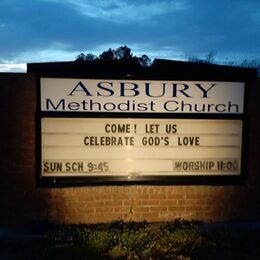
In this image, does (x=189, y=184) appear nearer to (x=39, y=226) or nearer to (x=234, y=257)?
(x=234, y=257)

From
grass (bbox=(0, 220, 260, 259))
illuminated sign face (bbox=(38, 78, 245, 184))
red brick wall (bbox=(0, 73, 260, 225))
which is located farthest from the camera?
illuminated sign face (bbox=(38, 78, 245, 184))

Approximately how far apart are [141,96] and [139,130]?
1.94 feet

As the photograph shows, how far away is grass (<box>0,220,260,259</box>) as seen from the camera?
257 inches

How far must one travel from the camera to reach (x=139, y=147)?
8031 mm

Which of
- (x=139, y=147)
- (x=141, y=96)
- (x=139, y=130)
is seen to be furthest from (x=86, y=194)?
(x=141, y=96)

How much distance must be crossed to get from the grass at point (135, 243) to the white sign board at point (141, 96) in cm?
201

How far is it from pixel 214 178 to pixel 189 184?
0.46 m

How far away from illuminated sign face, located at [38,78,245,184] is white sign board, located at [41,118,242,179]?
0.02 meters

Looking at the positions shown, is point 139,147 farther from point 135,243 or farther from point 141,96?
point 135,243

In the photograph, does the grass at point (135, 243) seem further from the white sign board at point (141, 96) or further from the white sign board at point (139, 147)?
the white sign board at point (141, 96)

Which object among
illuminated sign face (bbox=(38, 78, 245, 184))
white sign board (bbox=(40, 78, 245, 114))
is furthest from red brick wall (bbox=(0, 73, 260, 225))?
white sign board (bbox=(40, 78, 245, 114))

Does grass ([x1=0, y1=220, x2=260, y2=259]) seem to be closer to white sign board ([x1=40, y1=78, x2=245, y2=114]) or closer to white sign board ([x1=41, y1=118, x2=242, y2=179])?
white sign board ([x1=41, y1=118, x2=242, y2=179])

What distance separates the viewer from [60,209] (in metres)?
7.98

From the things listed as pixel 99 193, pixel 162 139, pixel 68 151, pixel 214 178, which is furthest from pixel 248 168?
pixel 68 151
